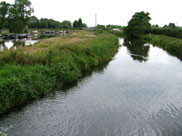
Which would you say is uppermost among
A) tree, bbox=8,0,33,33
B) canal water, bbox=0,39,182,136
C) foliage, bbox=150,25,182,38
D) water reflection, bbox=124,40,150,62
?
tree, bbox=8,0,33,33

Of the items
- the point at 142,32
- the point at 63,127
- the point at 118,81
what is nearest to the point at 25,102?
the point at 63,127

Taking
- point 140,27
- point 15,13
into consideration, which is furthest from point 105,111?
point 15,13

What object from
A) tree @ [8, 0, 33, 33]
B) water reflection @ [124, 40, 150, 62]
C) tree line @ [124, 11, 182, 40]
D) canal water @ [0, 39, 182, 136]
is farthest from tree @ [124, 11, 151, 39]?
canal water @ [0, 39, 182, 136]

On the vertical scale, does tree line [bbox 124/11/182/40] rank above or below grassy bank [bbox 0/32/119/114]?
above

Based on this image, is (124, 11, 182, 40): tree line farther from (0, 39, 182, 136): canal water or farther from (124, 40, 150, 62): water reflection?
(0, 39, 182, 136): canal water

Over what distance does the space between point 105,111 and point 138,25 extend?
73.5m

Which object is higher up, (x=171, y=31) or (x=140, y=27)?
(x=140, y=27)

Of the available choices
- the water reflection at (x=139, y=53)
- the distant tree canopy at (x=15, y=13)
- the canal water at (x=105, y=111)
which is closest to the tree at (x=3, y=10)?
the distant tree canopy at (x=15, y=13)

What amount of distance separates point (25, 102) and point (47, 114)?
2225 mm

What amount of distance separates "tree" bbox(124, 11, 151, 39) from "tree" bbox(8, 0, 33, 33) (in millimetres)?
48927

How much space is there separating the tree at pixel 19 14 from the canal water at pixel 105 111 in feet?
266

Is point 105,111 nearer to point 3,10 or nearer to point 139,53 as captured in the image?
point 139,53

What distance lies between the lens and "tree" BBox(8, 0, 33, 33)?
8888 centimetres

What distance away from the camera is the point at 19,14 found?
9106 cm
